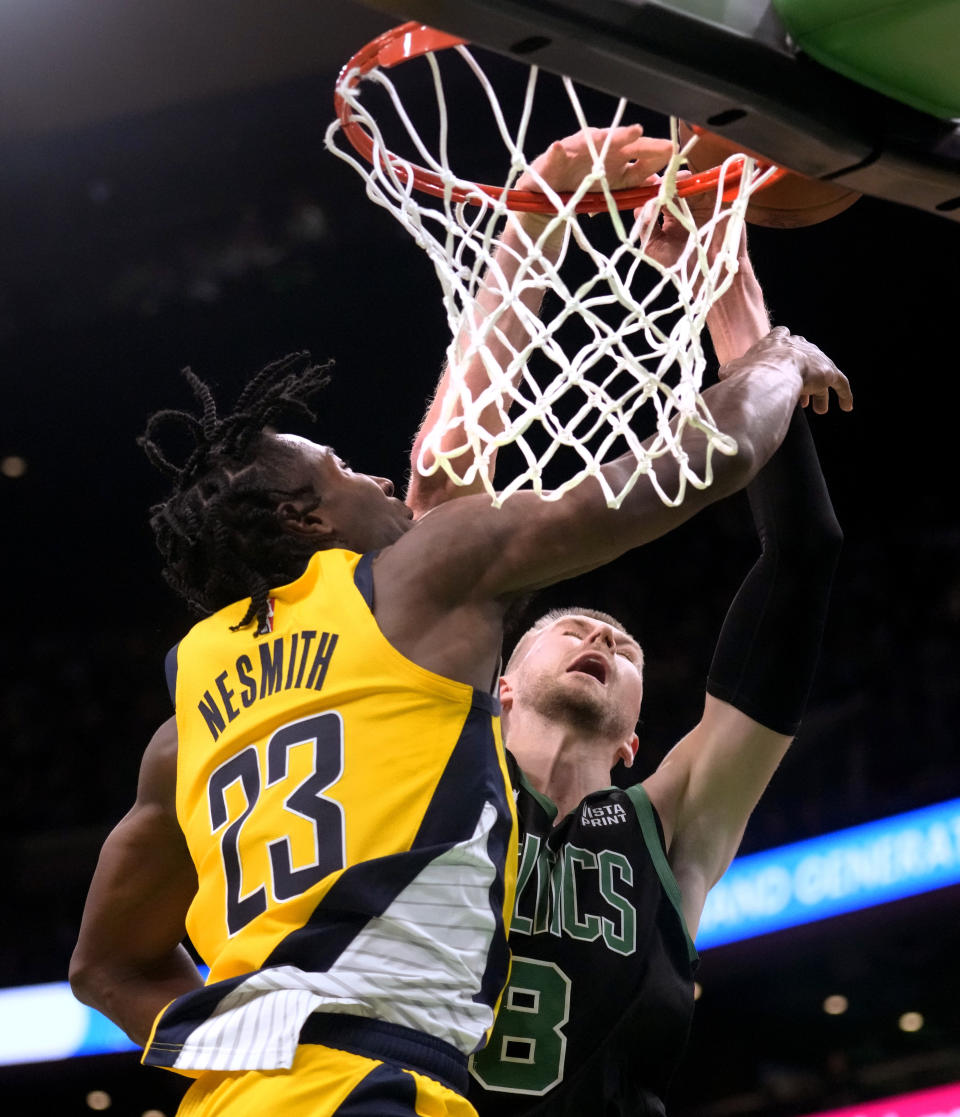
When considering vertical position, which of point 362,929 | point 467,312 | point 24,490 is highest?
point 24,490

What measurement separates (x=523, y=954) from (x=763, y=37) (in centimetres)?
145

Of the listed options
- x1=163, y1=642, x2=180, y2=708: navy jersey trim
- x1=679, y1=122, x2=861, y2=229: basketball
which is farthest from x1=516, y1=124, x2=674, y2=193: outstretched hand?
x1=163, y1=642, x2=180, y2=708: navy jersey trim

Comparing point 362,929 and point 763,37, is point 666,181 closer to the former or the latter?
point 763,37

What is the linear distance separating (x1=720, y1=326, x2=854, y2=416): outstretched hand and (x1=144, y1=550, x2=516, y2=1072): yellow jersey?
72 centimetres

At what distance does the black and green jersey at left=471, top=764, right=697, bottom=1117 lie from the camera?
2.39 m

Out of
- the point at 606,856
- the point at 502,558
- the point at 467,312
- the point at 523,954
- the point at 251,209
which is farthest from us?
the point at 251,209

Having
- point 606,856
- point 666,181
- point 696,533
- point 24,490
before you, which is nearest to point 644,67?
point 666,181

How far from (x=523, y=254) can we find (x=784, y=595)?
0.77 metres

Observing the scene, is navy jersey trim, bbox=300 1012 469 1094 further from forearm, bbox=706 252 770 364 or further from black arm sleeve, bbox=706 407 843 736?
forearm, bbox=706 252 770 364

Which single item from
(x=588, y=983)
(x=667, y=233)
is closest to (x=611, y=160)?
(x=667, y=233)

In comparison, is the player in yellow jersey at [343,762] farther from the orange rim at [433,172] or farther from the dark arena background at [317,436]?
the dark arena background at [317,436]

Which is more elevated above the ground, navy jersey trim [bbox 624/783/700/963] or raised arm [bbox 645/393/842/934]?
raised arm [bbox 645/393/842/934]

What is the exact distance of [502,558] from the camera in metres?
1.92

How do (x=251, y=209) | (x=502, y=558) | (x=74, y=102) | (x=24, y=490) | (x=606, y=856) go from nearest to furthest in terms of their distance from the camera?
1. (x=502, y=558)
2. (x=606, y=856)
3. (x=74, y=102)
4. (x=251, y=209)
5. (x=24, y=490)
